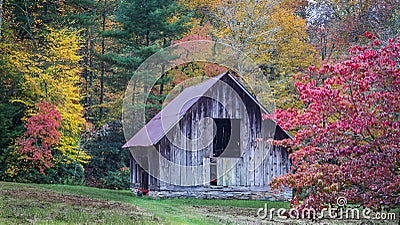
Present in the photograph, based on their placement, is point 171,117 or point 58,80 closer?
point 171,117

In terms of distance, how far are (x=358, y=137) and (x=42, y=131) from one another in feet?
60.0

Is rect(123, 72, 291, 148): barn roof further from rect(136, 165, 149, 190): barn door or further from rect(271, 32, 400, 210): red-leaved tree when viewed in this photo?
rect(271, 32, 400, 210): red-leaved tree

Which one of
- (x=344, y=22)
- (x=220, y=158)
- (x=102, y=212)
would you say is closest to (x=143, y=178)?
(x=220, y=158)

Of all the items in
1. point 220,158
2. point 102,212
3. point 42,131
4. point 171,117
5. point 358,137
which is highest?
point 171,117

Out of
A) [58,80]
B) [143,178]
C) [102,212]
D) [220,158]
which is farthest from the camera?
[58,80]

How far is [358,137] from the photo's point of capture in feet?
32.7

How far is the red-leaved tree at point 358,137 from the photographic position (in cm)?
941

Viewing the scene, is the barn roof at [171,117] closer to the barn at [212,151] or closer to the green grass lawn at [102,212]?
the barn at [212,151]

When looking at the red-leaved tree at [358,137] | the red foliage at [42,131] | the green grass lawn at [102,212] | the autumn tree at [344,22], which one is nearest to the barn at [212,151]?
the green grass lawn at [102,212]

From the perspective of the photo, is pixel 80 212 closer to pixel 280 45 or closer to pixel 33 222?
pixel 33 222

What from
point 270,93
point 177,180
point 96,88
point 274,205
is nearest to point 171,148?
point 177,180

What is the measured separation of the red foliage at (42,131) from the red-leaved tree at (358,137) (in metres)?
16.7

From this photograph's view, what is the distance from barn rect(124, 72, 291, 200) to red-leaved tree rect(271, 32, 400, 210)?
34.2 feet

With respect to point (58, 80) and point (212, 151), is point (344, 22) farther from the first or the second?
point (58, 80)
